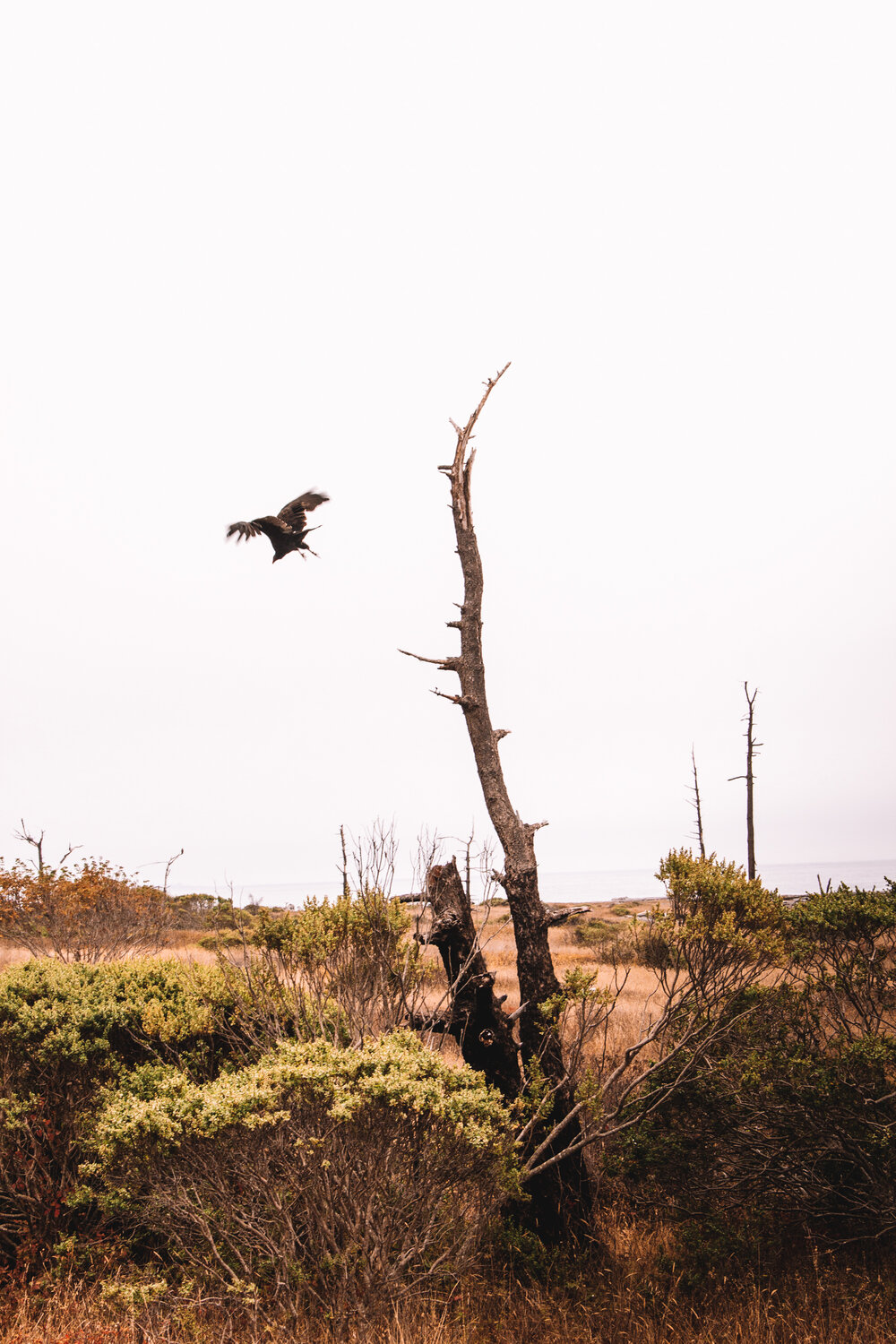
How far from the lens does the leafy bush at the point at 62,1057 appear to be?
5.68 m

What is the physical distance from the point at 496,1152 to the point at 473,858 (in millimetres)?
2796

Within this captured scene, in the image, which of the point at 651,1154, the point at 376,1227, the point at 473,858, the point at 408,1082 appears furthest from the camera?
the point at 473,858

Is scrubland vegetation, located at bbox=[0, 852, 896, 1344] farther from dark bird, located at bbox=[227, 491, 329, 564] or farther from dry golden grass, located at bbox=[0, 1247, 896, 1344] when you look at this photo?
dark bird, located at bbox=[227, 491, 329, 564]

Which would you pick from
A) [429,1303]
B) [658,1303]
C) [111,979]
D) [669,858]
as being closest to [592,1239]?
[658,1303]

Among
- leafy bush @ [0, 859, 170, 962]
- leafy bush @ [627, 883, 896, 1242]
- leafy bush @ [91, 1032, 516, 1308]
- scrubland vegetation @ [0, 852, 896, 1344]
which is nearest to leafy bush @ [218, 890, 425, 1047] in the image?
scrubland vegetation @ [0, 852, 896, 1344]

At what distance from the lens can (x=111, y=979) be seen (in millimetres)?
6605

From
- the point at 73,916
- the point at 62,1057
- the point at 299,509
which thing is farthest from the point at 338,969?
the point at 73,916

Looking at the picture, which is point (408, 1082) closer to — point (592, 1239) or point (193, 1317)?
point (193, 1317)

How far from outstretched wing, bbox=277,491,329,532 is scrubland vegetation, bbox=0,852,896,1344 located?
4.16 m

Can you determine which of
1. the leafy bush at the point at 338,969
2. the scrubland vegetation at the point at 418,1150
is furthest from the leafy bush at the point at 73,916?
the leafy bush at the point at 338,969

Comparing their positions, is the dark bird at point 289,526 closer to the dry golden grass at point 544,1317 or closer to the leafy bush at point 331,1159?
the leafy bush at point 331,1159

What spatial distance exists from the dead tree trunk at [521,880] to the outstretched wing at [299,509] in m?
1.65

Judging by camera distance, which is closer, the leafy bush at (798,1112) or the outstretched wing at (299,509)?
the leafy bush at (798,1112)

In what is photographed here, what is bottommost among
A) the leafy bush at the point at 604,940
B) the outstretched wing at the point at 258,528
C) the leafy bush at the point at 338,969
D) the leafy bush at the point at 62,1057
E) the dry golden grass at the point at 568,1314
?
the leafy bush at the point at 604,940
